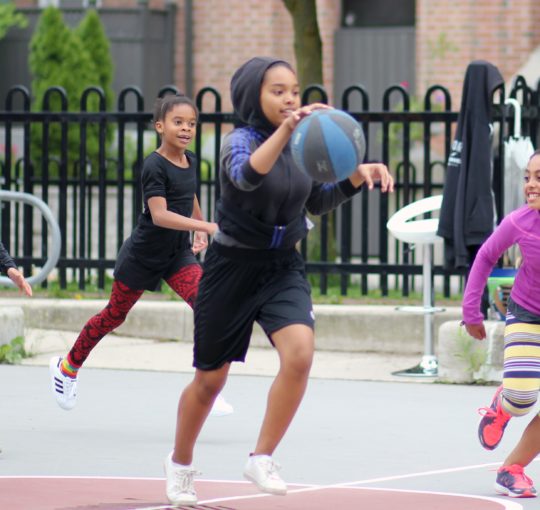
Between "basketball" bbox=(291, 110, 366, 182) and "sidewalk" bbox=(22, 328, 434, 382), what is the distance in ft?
15.5

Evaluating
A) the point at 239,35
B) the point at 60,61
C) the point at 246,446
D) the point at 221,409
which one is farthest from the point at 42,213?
the point at 239,35

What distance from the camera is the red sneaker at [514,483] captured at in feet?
21.2

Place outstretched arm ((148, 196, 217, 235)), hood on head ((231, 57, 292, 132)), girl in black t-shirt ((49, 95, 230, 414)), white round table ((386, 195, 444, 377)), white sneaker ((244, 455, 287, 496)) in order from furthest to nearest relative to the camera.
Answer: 1. white round table ((386, 195, 444, 377))
2. girl in black t-shirt ((49, 95, 230, 414))
3. outstretched arm ((148, 196, 217, 235))
4. hood on head ((231, 57, 292, 132))
5. white sneaker ((244, 455, 287, 496))

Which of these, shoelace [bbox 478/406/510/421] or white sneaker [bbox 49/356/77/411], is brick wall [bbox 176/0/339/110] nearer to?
white sneaker [bbox 49/356/77/411]

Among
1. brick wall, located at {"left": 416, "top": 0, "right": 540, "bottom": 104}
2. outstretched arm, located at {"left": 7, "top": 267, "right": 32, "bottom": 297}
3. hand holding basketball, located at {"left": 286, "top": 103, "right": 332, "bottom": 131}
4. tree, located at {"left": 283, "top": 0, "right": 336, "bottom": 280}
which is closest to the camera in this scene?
hand holding basketball, located at {"left": 286, "top": 103, "right": 332, "bottom": 131}

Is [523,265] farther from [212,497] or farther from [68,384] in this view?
[68,384]

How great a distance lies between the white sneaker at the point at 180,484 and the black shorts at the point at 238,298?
0.42 meters

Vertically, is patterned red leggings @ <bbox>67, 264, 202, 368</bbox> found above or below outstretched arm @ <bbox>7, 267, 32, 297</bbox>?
below

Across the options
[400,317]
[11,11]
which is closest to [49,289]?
[400,317]

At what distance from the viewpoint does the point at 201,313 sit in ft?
20.1

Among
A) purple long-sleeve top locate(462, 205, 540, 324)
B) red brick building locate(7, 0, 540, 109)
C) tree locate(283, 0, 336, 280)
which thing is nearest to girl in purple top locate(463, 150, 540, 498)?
purple long-sleeve top locate(462, 205, 540, 324)

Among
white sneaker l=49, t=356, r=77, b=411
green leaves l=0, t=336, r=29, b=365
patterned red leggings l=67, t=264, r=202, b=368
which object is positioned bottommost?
green leaves l=0, t=336, r=29, b=365

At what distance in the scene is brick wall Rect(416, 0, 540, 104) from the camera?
19672 mm

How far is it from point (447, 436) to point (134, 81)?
14761mm
